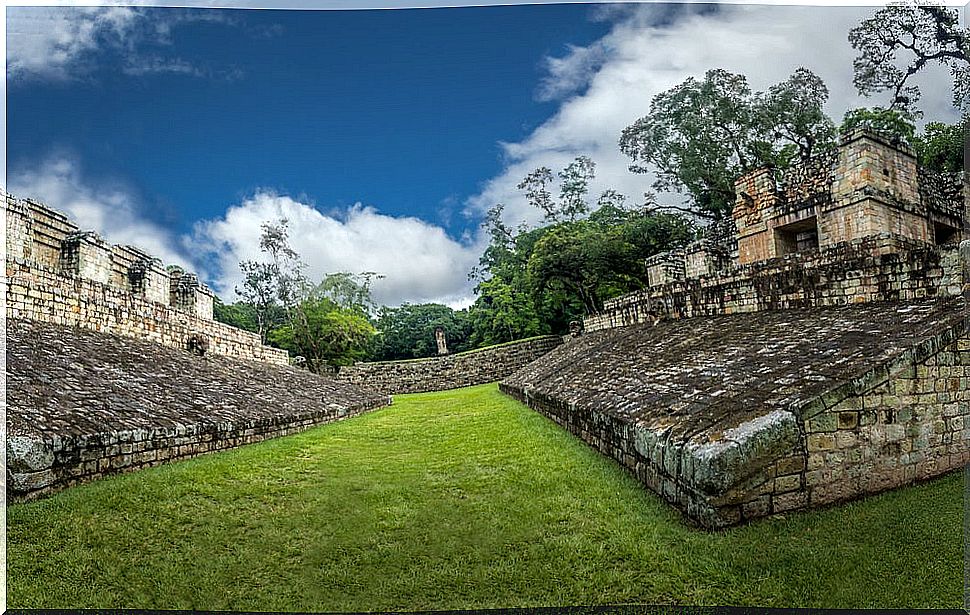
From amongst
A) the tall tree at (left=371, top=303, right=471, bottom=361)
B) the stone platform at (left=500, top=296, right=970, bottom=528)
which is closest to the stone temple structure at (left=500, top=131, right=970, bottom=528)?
the stone platform at (left=500, top=296, right=970, bottom=528)

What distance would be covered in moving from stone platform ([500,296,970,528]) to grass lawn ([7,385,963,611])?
0.16 m

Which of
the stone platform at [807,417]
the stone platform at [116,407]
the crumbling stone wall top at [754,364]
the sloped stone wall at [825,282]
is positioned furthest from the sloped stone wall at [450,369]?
the stone platform at [807,417]

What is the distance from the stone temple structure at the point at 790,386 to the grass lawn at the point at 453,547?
193 millimetres

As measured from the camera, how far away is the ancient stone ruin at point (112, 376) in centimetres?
443

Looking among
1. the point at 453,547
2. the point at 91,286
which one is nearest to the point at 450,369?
the point at 91,286

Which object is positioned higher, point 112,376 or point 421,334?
point 421,334

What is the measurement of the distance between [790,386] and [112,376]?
6.74 m

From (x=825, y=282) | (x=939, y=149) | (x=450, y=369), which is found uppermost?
(x=939, y=149)

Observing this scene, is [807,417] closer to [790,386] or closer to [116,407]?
[790,386]

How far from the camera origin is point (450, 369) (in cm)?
2272

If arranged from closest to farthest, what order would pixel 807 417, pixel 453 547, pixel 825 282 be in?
1. pixel 453 547
2. pixel 807 417
3. pixel 825 282

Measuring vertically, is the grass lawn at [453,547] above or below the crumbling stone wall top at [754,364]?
below

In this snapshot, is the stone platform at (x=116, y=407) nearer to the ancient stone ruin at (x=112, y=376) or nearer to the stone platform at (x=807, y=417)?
the ancient stone ruin at (x=112, y=376)

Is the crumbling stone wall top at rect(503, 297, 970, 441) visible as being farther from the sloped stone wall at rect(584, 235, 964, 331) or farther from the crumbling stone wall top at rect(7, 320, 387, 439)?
the crumbling stone wall top at rect(7, 320, 387, 439)
